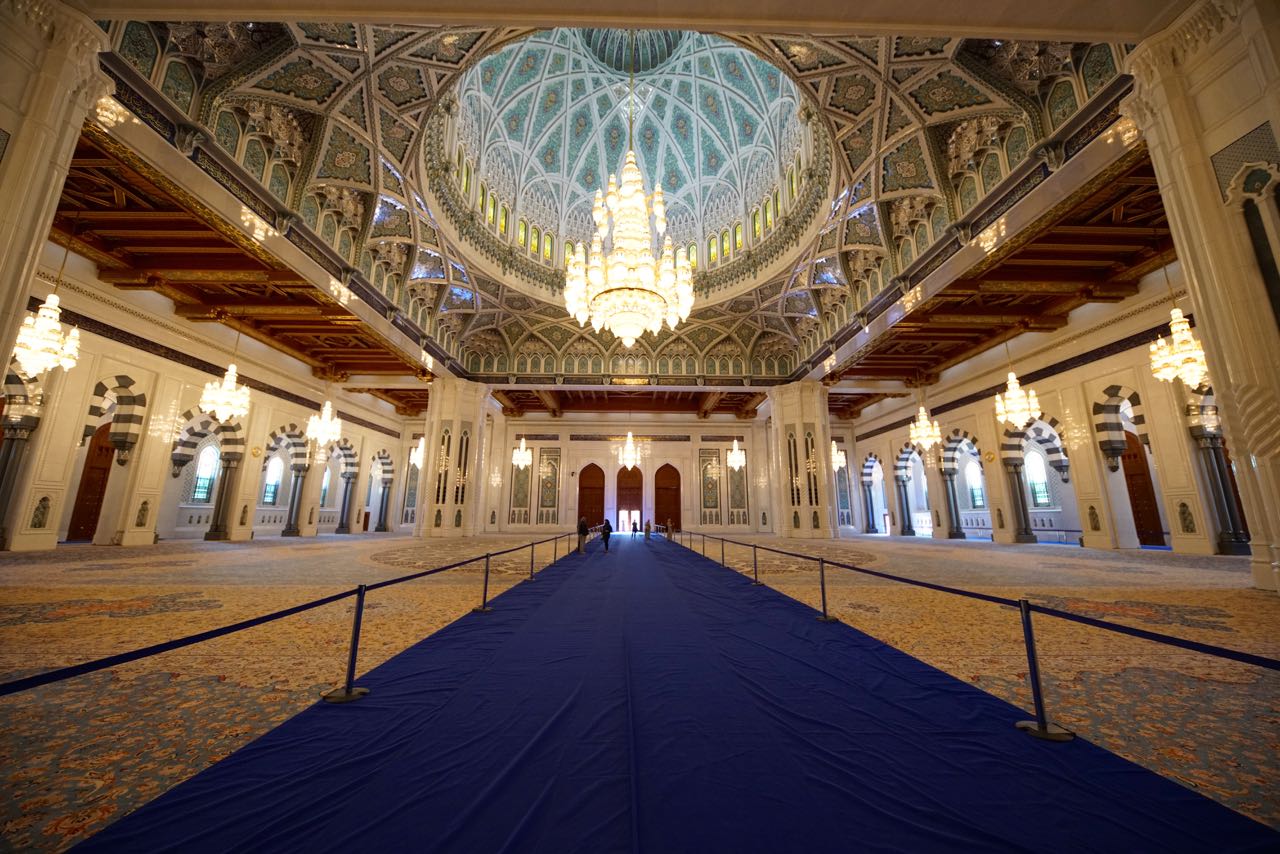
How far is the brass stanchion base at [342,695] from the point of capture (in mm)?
2133

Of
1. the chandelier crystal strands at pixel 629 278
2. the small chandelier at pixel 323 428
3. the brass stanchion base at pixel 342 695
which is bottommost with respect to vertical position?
the brass stanchion base at pixel 342 695

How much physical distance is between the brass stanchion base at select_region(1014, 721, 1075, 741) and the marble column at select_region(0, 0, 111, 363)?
6.08m

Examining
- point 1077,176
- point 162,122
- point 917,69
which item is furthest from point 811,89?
point 162,122

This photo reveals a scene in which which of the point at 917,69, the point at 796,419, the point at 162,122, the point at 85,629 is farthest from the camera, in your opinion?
the point at 796,419

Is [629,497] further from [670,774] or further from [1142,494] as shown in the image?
[670,774]

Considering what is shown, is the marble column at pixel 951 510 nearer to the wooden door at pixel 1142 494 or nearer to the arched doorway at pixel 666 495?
the wooden door at pixel 1142 494

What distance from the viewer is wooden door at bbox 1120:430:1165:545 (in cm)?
1145

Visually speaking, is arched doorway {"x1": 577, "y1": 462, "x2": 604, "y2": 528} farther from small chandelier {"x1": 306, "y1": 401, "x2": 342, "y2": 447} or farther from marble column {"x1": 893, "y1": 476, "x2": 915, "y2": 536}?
marble column {"x1": 893, "y1": 476, "x2": 915, "y2": 536}

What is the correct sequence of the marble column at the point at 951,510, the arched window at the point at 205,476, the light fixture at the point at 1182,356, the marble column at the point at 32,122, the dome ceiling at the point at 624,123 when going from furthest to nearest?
the marble column at the point at 951,510, the arched window at the point at 205,476, the dome ceiling at the point at 624,123, the light fixture at the point at 1182,356, the marble column at the point at 32,122

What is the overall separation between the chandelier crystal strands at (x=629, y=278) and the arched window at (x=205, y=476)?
13.3 metres

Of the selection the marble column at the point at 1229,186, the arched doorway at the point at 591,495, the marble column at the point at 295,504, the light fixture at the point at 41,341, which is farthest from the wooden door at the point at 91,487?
the marble column at the point at 1229,186

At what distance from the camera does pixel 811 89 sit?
26.2 ft

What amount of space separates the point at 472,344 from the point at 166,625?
1275cm

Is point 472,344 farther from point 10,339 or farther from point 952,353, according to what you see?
point 952,353
